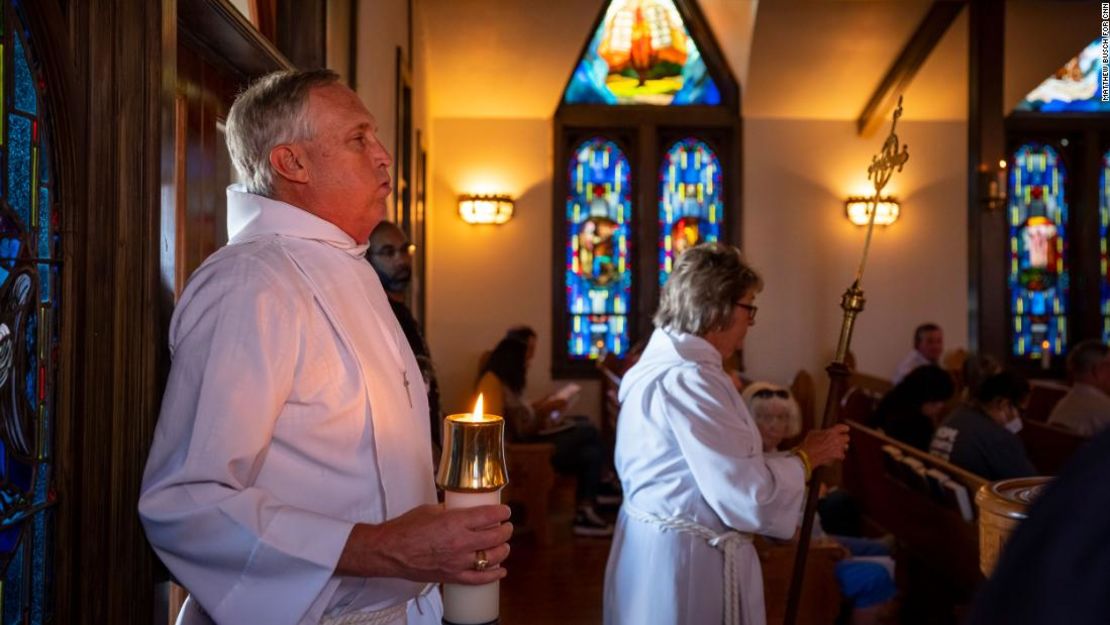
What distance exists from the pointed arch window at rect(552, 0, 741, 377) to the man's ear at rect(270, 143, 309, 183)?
697 cm

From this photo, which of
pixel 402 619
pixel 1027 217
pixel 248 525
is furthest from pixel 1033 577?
pixel 1027 217

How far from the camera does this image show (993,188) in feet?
22.6

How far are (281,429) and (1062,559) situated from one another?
0.94 meters

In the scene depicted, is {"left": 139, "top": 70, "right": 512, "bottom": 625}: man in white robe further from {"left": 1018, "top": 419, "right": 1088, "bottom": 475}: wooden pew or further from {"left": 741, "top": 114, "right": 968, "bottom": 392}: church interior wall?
{"left": 741, "top": 114, "right": 968, "bottom": 392}: church interior wall

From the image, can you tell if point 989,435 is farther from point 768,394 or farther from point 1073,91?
point 1073,91

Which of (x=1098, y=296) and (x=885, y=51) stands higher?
(x=885, y=51)

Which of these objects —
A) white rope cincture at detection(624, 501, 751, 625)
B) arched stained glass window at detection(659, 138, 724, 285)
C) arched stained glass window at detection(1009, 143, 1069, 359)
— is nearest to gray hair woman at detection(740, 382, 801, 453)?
white rope cincture at detection(624, 501, 751, 625)

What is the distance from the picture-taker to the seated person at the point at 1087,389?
533 centimetres

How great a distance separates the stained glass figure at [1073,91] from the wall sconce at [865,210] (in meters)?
1.67

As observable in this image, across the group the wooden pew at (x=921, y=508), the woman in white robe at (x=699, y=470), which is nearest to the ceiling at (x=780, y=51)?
the wooden pew at (x=921, y=508)

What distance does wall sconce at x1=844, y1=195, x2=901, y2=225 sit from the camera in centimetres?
833

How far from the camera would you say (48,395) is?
1267 millimetres

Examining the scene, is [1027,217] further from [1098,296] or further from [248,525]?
[248,525]

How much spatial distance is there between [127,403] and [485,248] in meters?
6.93
